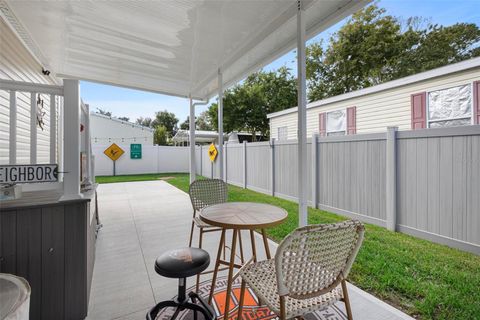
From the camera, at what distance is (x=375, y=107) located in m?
6.92

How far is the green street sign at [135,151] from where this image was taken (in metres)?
13.2

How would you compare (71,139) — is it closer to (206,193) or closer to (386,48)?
(206,193)

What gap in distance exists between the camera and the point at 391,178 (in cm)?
359

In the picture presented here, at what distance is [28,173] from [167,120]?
37.8m

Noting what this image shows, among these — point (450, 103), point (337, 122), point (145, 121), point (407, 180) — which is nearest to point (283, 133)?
point (337, 122)

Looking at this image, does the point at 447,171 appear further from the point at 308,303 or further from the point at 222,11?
the point at 222,11

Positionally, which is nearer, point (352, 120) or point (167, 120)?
point (352, 120)

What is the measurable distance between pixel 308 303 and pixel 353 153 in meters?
3.50

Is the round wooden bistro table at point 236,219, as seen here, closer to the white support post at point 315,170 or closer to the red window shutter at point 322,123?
the white support post at point 315,170

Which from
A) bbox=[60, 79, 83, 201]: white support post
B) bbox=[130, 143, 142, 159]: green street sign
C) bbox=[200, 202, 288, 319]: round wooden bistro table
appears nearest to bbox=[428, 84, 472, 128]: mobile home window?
bbox=[200, 202, 288, 319]: round wooden bistro table

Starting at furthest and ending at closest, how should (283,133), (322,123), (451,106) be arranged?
1. (283,133)
2. (322,123)
3. (451,106)

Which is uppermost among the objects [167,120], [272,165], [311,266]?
[167,120]

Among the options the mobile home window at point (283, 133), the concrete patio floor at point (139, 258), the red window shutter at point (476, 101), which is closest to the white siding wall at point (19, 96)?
the concrete patio floor at point (139, 258)

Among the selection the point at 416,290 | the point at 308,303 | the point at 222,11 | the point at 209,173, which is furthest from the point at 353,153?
the point at 209,173
